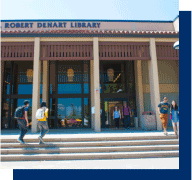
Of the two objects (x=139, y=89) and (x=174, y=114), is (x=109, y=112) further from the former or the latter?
(x=174, y=114)

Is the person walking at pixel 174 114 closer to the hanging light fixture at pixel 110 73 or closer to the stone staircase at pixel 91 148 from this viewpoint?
the stone staircase at pixel 91 148

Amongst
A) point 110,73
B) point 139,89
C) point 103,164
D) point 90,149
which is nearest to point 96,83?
point 110,73

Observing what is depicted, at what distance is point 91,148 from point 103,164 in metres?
1.01

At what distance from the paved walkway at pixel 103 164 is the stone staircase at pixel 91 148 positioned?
25 centimetres

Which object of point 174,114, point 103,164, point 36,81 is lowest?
point 103,164

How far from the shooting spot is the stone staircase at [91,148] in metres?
5.71

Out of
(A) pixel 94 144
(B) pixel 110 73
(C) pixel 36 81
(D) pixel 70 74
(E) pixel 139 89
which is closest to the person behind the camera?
(A) pixel 94 144

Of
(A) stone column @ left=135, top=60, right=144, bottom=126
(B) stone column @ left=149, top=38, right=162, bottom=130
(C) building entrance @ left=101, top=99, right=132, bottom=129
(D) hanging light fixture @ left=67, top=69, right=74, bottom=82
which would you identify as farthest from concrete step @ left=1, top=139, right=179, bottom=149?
(D) hanging light fixture @ left=67, top=69, right=74, bottom=82

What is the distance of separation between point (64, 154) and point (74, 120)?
582cm

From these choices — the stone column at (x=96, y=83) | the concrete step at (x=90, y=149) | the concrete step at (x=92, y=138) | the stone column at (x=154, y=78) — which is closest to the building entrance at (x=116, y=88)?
the stone column at (x=154, y=78)

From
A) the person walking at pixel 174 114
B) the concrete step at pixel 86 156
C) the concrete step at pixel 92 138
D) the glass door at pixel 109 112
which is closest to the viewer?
the concrete step at pixel 86 156

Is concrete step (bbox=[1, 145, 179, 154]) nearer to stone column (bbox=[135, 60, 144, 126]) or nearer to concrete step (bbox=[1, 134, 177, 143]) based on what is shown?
concrete step (bbox=[1, 134, 177, 143])

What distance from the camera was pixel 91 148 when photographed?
6.08 meters

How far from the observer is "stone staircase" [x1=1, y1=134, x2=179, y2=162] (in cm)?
571
